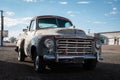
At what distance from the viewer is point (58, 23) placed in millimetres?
11422

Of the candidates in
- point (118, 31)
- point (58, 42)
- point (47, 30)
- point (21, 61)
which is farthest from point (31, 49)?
point (118, 31)

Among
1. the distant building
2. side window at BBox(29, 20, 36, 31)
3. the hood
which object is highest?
side window at BBox(29, 20, 36, 31)

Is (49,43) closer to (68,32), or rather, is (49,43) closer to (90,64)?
(68,32)

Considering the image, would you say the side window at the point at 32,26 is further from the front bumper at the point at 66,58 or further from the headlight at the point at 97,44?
the headlight at the point at 97,44

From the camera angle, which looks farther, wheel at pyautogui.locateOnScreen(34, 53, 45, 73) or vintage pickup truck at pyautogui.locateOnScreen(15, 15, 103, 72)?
wheel at pyautogui.locateOnScreen(34, 53, 45, 73)

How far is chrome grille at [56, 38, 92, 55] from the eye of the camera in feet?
30.5

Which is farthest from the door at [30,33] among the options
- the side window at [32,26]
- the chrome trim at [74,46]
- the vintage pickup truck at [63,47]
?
the chrome trim at [74,46]

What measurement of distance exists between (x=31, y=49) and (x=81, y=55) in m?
2.17

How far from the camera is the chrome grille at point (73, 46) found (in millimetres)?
9281

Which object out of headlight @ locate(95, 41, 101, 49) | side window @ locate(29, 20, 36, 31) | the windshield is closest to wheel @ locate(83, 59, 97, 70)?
headlight @ locate(95, 41, 101, 49)

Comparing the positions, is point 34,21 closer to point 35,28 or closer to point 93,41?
point 35,28

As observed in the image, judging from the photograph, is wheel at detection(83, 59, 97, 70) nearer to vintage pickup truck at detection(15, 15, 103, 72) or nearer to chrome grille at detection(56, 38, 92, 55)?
vintage pickup truck at detection(15, 15, 103, 72)

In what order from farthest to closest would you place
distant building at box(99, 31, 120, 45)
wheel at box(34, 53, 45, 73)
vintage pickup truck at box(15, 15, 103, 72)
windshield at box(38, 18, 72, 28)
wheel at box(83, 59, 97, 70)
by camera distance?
distant building at box(99, 31, 120, 45) < windshield at box(38, 18, 72, 28) < wheel at box(83, 59, 97, 70) < wheel at box(34, 53, 45, 73) < vintage pickup truck at box(15, 15, 103, 72)

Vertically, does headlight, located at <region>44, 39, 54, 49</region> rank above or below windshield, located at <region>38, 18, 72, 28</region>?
below
